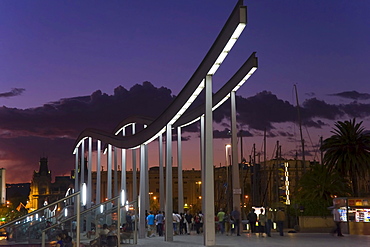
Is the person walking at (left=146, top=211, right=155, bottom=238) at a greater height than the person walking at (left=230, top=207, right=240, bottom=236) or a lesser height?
lesser

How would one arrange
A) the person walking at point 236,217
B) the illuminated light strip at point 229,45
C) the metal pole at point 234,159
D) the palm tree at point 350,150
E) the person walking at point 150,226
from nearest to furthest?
the illuminated light strip at point 229,45 < the person walking at point 236,217 < the metal pole at point 234,159 < the person walking at point 150,226 < the palm tree at point 350,150

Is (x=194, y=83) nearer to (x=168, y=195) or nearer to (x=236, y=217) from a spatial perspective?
(x=168, y=195)

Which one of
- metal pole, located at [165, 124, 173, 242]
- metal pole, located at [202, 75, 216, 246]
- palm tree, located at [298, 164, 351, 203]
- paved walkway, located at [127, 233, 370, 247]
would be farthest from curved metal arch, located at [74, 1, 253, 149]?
palm tree, located at [298, 164, 351, 203]

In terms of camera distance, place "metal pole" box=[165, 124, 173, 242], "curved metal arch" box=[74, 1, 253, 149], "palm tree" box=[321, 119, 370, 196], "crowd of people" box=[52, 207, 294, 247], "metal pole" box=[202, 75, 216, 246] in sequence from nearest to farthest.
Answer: "curved metal arch" box=[74, 1, 253, 149], "crowd of people" box=[52, 207, 294, 247], "metal pole" box=[202, 75, 216, 246], "metal pole" box=[165, 124, 173, 242], "palm tree" box=[321, 119, 370, 196]

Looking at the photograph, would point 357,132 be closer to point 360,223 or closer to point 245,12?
point 360,223

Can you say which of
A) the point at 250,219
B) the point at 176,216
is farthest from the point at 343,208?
the point at 176,216

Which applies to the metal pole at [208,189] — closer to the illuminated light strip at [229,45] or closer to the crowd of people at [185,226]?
the illuminated light strip at [229,45]

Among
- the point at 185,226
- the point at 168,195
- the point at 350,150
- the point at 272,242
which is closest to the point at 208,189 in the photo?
the point at 272,242

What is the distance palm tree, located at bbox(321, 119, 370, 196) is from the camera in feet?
134

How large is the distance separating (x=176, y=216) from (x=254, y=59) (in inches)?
426

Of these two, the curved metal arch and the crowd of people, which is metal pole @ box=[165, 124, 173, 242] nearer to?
the crowd of people

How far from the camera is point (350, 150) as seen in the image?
4106 centimetres

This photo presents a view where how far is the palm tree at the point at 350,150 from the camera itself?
4081cm

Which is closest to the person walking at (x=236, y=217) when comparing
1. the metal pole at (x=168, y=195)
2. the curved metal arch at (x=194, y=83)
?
the metal pole at (x=168, y=195)
